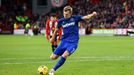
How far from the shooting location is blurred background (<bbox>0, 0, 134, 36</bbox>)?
61.5 meters

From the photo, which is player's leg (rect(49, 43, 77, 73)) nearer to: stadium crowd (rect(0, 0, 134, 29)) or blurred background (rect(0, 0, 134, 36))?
blurred background (rect(0, 0, 134, 36))

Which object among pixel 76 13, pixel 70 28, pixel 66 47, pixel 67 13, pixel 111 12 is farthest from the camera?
pixel 76 13

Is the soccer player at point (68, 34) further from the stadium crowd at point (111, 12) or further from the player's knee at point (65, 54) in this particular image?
the stadium crowd at point (111, 12)

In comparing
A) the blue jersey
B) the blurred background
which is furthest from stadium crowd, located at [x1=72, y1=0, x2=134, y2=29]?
the blue jersey

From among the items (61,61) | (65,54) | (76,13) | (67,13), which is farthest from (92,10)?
(61,61)

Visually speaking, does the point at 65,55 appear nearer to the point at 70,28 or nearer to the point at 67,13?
the point at 70,28

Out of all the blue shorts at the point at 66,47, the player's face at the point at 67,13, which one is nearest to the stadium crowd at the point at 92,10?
the blue shorts at the point at 66,47

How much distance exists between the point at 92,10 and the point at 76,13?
314 cm

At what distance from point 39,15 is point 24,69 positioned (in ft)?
185

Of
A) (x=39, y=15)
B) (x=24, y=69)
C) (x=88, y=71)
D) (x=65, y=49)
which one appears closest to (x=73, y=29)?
(x=65, y=49)

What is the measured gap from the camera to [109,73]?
50.9 ft

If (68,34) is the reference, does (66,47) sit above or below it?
below

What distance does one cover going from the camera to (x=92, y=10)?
2638 inches

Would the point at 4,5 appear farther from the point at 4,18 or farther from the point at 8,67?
the point at 8,67
